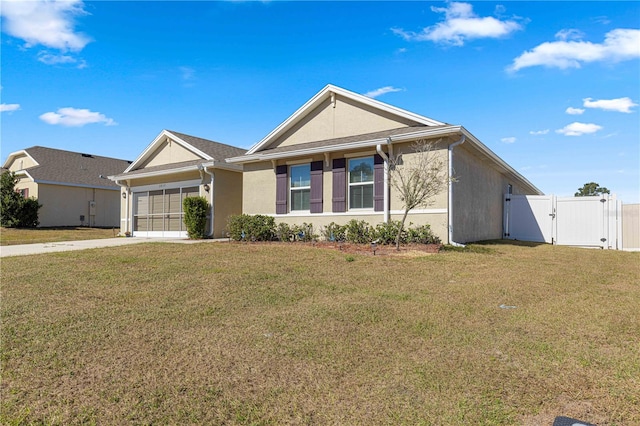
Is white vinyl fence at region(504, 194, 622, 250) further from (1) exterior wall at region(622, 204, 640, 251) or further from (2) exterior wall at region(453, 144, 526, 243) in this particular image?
(2) exterior wall at region(453, 144, 526, 243)

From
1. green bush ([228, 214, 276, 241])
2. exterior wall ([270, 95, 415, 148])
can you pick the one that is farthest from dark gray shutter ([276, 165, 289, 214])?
exterior wall ([270, 95, 415, 148])

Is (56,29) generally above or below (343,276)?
above

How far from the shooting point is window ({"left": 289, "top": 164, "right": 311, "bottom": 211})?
13.3 m

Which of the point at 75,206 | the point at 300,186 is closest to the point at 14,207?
the point at 75,206

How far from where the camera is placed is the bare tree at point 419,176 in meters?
10.1

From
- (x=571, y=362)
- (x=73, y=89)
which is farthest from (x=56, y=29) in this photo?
(x=571, y=362)

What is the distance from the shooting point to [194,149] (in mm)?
16734

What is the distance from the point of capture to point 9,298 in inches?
213

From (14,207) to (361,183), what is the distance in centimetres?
2041

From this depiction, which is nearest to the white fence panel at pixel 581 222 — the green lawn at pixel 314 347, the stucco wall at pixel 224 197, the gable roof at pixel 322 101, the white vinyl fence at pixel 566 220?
the white vinyl fence at pixel 566 220

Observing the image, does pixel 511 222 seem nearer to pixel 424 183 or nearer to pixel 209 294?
pixel 424 183

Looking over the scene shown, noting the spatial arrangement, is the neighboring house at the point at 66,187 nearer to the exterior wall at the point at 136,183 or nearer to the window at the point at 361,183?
the exterior wall at the point at 136,183

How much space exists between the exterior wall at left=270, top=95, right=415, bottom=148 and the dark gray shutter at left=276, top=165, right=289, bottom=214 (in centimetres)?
133

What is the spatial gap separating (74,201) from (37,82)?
16.1 meters
